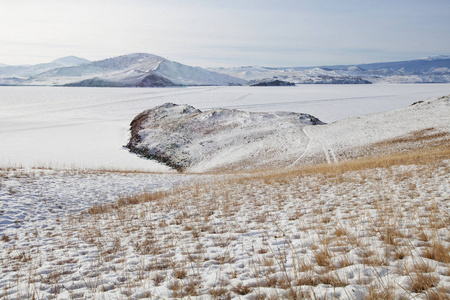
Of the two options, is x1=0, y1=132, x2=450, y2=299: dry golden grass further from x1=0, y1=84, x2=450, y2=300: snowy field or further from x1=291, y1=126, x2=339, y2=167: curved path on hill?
x1=291, y1=126, x2=339, y2=167: curved path on hill

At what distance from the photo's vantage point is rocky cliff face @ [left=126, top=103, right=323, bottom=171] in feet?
128

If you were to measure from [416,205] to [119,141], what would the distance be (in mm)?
50509

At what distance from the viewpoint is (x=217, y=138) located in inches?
1916

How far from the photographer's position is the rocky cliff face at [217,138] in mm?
39094

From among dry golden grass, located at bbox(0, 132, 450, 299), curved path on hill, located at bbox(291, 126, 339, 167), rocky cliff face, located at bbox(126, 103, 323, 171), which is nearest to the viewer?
dry golden grass, located at bbox(0, 132, 450, 299)

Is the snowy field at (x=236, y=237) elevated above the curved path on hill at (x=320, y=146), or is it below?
above

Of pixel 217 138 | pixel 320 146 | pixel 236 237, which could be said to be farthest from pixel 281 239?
pixel 217 138

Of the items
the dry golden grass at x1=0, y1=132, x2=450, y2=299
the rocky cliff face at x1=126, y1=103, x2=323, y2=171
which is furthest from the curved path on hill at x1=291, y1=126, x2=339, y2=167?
the dry golden grass at x1=0, y1=132, x2=450, y2=299

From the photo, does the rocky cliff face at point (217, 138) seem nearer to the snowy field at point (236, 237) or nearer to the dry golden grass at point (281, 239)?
the snowy field at point (236, 237)

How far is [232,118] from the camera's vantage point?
5703cm

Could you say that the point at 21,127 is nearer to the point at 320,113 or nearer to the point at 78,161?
the point at 78,161

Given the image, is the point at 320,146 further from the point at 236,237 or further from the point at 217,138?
the point at 236,237

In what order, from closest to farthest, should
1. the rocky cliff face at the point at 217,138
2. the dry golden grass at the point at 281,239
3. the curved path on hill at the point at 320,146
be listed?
the dry golden grass at the point at 281,239 → the curved path on hill at the point at 320,146 → the rocky cliff face at the point at 217,138

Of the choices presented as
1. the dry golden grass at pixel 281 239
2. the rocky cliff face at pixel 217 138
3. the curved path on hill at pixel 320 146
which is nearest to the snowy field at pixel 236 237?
the dry golden grass at pixel 281 239
